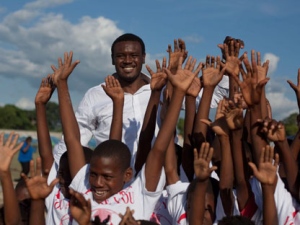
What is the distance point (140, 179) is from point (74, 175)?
0.53m

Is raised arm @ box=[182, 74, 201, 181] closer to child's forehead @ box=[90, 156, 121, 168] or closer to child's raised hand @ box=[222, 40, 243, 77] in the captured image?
child's raised hand @ box=[222, 40, 243, 77]

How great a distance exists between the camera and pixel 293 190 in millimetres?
4152

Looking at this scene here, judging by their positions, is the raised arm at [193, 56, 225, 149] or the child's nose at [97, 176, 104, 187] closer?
the child's nose at [97, 176, 104, 187]

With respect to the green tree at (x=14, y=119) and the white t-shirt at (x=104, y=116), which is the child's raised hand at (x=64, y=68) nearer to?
the white t-shirt at (x=104, y=116)

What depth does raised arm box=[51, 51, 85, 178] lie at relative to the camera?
4488 mm

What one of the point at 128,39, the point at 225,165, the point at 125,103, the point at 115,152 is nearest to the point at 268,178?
the point at 225,165

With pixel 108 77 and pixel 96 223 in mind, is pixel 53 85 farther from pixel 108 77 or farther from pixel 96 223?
pixel 96 223

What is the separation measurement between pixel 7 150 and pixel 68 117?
75 centimetres

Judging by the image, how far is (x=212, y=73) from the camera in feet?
15.9

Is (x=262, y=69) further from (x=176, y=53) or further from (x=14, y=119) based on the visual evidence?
(x=14, y=119)

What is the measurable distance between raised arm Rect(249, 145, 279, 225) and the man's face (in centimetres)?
197

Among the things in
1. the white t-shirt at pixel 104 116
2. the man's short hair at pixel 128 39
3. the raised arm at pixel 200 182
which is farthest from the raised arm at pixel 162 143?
the man's short hair at pixel 128 39

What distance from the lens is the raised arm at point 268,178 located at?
384 cm

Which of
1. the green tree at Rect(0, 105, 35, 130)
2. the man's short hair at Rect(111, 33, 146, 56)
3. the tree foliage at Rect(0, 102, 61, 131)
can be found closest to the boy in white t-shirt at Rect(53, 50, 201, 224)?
the man's short hair at Rect(111, 33, 146, 56)
